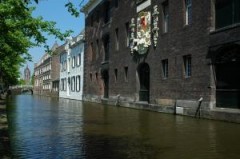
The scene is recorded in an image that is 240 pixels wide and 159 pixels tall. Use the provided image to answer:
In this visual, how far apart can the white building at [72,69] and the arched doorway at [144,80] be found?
2006 centimetres

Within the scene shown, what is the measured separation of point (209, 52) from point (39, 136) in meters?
10.9

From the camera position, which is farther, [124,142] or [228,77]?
[228,77]

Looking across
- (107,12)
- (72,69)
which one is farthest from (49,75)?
(107,12)

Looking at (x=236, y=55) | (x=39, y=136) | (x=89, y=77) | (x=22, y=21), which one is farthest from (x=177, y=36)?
(x=89, y=77)

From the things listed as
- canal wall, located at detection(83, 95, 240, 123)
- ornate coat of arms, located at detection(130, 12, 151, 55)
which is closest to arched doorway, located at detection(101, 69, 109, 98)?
canal wall, located at detection(83, 95, 240, 123)

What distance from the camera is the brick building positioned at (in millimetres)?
19656

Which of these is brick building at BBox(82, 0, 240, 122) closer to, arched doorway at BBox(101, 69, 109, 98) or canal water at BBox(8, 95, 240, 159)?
arched doorway at BBox(101, 69, 109, 98)

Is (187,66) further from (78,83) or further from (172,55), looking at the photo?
(78,83)

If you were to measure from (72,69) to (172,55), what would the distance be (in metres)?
33.7

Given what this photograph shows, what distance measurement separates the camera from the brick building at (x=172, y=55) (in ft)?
64.5

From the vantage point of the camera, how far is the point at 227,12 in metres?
19.7

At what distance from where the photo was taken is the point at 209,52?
20.8 m

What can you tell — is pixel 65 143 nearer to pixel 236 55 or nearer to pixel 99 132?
pixel 99 132

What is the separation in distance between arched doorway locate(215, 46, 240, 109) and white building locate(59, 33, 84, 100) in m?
31.4
